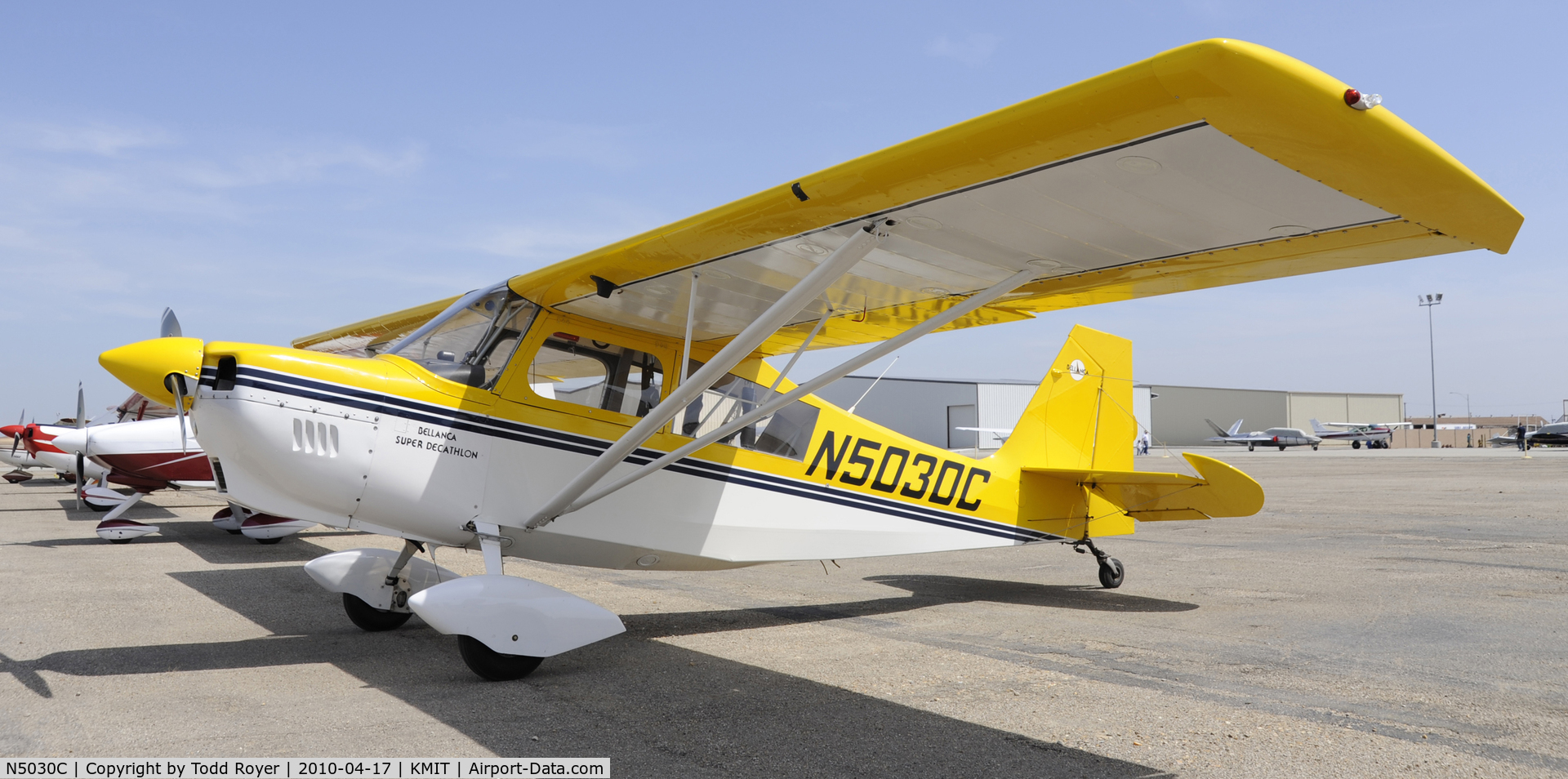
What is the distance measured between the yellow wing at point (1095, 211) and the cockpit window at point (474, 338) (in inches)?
8.4

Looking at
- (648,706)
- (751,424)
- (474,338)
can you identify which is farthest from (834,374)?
(474,338)

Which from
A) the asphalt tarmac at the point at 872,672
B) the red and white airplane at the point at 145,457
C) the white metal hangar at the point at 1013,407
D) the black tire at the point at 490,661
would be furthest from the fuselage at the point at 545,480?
the white metal hangar at the point at 1013,407

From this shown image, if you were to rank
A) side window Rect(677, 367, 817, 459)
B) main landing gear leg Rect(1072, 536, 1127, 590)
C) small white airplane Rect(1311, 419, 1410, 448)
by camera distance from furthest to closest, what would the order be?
small white airplane Rect(1311, 419, 1410, 448) → main landing gear leg Rect(1072, 536, 1127, 590) → side window Rect(677, 367, 817, 459)

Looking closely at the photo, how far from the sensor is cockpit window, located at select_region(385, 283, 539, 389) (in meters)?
5.30

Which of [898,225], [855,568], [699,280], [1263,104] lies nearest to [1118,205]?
[898,225]

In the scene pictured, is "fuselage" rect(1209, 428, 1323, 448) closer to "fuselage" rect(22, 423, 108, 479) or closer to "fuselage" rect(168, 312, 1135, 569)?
"fuselage" rect(22, 423, 108, 479)

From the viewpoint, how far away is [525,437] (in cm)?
533

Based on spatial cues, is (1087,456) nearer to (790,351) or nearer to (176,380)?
(790,351)

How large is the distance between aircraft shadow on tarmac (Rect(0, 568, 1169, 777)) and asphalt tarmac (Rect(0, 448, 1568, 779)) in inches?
0.8

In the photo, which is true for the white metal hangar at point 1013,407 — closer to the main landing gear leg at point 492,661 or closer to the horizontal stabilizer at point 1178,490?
the horizontal stabilizer at point 1178,490

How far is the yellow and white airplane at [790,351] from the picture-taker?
9.35ft

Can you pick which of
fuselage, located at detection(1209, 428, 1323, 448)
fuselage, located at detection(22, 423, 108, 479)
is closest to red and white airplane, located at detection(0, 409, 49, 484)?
fuselage, located at detection(22, 423, 108, 479)

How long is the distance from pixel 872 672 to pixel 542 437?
90.5 inches

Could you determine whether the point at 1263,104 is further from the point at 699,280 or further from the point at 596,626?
the point at 596,626
